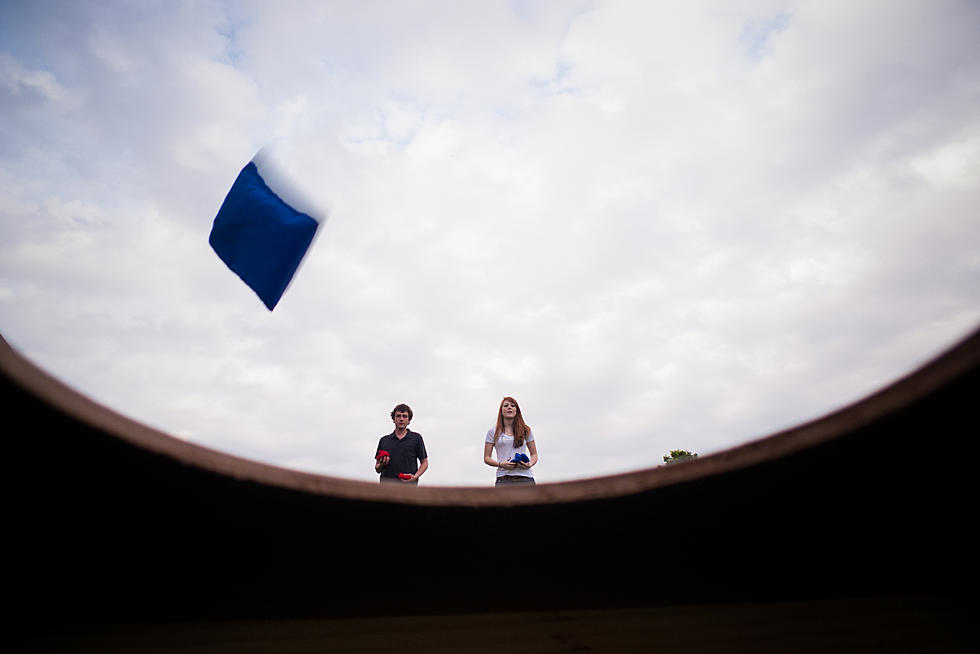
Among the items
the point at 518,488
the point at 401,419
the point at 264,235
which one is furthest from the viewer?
the point at 401,419

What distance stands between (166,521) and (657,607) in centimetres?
120

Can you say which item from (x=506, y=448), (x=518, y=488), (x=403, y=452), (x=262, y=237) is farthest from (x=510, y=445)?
(x=518, y=488)

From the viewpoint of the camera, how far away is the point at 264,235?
226 centimetres

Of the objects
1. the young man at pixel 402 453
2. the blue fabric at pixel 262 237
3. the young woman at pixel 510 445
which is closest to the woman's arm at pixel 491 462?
the young woman at pixel 510 445

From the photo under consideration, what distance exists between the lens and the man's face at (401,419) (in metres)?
4.64

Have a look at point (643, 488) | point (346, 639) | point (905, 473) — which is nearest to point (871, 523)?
point (905, 473)

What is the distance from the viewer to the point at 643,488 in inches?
45.3

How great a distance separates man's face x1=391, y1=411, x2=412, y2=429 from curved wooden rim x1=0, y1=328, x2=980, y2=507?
354 cm

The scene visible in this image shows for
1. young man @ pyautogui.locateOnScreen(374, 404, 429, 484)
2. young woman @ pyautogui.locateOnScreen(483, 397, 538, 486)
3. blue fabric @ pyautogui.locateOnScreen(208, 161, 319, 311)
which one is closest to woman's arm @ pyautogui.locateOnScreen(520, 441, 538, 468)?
young woman @ pyautogui.locateOnScreen(483, 397, 538, 486)

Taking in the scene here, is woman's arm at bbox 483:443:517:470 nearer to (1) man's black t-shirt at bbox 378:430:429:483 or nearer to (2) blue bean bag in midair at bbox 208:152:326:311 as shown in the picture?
(1) man's black t-shirt at bbox 378:430:429:483

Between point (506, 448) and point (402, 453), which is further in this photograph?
point (402, 453)

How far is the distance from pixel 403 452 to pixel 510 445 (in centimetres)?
94

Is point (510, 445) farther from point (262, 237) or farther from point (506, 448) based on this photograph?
point (262, 237)

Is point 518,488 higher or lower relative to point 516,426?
lower
